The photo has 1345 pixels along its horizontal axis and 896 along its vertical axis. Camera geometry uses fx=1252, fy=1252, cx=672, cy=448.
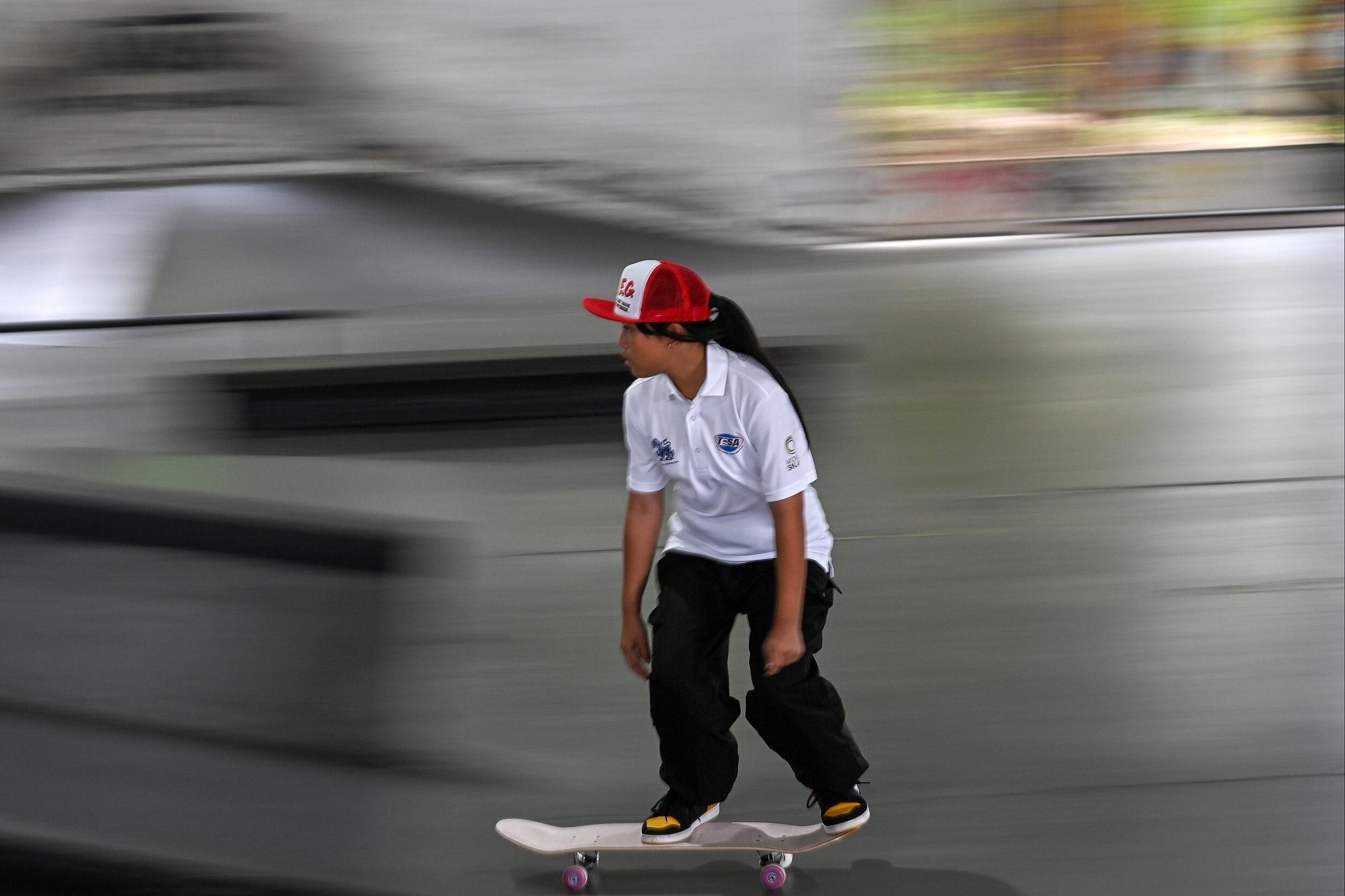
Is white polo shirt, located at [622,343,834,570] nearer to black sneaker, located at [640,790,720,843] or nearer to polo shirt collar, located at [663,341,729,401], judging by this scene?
polo shirt collar, located at [663,341,729,401]

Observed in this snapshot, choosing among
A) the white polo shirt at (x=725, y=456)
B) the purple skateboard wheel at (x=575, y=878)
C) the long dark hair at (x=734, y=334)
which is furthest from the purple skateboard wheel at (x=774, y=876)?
the long dark hair at (x=734, y=334)

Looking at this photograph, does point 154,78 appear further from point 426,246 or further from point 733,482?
point 733,482

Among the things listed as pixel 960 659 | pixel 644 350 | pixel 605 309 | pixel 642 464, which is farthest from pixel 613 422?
pixel 644 350

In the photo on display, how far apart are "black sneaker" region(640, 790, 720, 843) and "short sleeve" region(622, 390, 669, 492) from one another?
0.62 m

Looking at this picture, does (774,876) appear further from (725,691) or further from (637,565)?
(637,565)

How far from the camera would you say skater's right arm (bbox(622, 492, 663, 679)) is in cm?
254

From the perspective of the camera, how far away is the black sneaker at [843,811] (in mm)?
2486

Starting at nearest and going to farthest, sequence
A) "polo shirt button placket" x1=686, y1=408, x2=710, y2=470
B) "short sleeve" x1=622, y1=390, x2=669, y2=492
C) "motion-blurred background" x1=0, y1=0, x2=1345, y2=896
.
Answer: "polo shirt button placket" x1=686, y1=408, x2=710, y2=470 → "short sleeve" x1=622, y1=390, x2=669, y2=492 → "motion-blurred background" x1=0, y1=0, x2=1345, y2=896

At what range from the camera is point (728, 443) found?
7.93 ft

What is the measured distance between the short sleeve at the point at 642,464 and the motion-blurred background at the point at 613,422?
30.8 inches

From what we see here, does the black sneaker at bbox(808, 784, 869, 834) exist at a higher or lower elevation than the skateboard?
higher

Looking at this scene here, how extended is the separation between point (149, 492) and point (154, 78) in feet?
19.7

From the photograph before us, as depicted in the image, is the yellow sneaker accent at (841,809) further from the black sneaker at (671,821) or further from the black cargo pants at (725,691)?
the black sneaker at (671,821)

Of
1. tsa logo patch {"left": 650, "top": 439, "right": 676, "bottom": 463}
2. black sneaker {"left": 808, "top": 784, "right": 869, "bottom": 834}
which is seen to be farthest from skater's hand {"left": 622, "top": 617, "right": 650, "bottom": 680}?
black sneaker {"left": 808, "top": 784, "right": 869, "bottom": 834}
